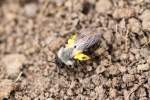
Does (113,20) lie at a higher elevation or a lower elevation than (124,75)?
higher

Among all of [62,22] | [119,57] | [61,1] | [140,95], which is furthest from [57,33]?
[140,95]

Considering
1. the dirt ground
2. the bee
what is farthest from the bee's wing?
the dirt ground

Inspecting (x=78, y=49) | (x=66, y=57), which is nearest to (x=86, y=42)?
(x=78, y=49)

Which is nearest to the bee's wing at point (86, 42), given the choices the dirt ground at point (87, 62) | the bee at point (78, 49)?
the bee at point (78, 49)

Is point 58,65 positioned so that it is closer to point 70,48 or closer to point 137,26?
point 70,48

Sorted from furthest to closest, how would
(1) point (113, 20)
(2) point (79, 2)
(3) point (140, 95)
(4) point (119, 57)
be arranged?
(2) point (79, 2) < (1) point (113, 20) < (4) point (119, 57) < (3) point (140, 95)

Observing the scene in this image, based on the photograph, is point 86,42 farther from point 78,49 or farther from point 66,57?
point 66,57

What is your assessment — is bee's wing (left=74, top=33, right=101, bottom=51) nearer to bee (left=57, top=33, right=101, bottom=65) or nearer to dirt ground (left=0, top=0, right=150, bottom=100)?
bee (left=57, top=33, right=101, bottom=65)
